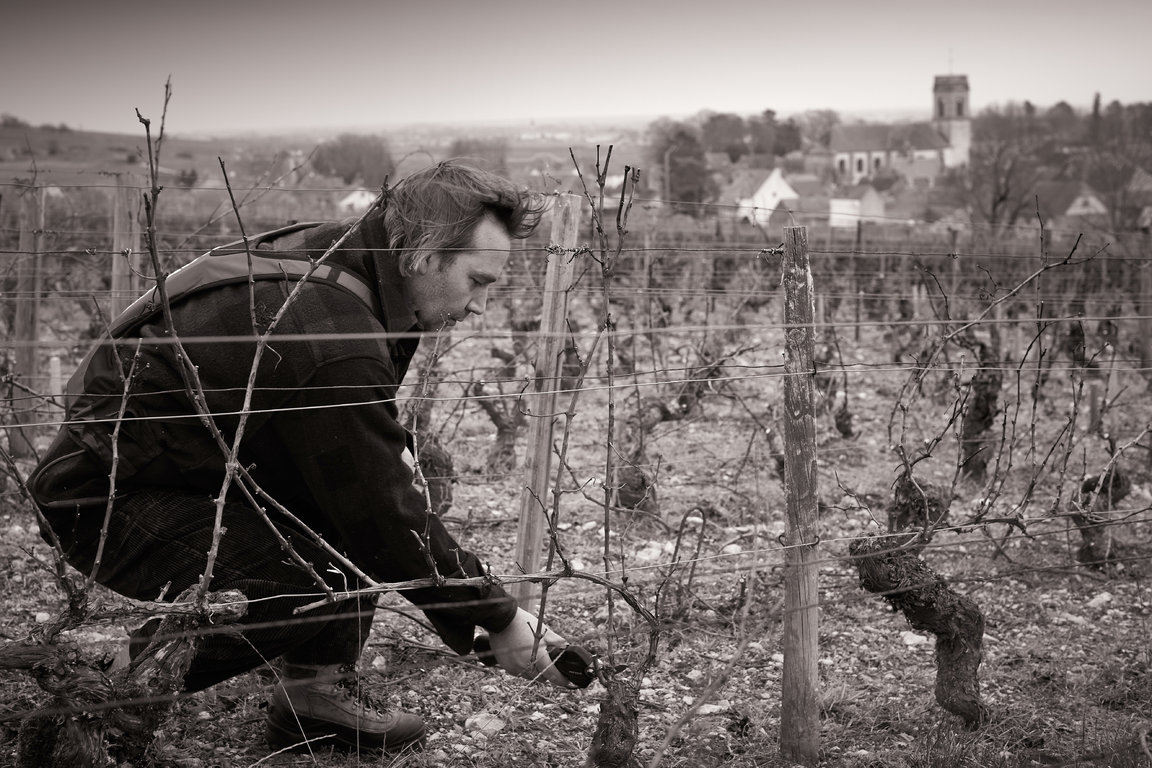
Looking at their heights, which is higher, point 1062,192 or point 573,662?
point 1062,192

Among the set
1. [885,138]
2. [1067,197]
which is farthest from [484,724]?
[885,138]

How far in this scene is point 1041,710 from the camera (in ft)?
9.70

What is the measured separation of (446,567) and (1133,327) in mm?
11862

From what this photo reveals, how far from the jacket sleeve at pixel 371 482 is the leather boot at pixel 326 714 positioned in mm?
488

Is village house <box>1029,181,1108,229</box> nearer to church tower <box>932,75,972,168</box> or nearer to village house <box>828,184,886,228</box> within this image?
village house <box>828,184,886,228</box>

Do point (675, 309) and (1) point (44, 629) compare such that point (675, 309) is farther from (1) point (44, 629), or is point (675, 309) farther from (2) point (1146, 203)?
(2) point (1146, 203)

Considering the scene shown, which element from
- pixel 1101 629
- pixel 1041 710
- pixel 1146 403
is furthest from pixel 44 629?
pixel 1146 403

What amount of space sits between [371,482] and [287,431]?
21 cm

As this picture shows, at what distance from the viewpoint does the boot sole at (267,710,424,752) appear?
2580 millimetres

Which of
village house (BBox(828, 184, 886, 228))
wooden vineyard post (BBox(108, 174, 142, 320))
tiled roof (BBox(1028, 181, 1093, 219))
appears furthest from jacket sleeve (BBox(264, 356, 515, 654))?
village house (BBox(828, 184, 886, 228))

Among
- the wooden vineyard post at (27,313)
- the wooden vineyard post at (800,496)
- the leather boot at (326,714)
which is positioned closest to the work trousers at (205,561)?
the leather boot at (326,714)

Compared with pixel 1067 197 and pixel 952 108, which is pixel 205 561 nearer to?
pixel 1067 197

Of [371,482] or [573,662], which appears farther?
[573,662]

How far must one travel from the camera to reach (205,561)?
223 centimetres
